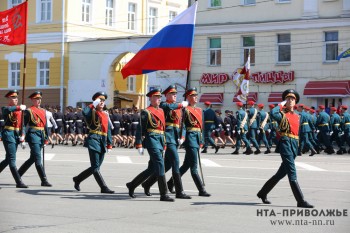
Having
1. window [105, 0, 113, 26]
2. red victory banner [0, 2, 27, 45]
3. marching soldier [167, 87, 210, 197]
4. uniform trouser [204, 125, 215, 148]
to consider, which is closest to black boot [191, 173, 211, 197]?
marching soldier [167, 87, 210, 197]

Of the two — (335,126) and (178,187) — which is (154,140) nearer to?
(178,187)

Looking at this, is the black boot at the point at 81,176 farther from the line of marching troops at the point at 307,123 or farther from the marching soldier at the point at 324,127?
the marching soldier at the point at 324,127

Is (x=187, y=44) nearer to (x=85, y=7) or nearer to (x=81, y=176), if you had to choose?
(x=81, y=176)

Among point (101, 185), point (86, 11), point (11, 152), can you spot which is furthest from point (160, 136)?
point (86, 11)

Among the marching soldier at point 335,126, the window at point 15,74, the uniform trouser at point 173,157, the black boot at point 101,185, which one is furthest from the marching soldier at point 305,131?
the window at point 15,74

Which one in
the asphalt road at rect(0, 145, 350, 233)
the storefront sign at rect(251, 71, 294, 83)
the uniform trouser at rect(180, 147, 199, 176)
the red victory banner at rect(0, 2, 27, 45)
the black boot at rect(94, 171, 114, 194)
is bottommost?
the asphalt road at rect(0, 145, 350, 233)

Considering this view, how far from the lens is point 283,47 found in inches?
1700

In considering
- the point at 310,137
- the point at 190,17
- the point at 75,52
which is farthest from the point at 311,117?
the point at 75,52

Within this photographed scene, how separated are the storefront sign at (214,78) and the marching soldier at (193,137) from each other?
29228 millimetres

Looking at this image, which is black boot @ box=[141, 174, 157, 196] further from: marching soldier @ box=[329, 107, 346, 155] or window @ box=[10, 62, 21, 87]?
window @ box=[10, 62, 21, 87]

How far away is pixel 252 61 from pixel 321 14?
443cm

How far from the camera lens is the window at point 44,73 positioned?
53.8m

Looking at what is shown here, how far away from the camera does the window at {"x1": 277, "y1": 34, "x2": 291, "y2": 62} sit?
4303 cm

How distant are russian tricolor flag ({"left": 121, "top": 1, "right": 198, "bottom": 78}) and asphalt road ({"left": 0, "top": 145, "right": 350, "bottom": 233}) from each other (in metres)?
2.30
